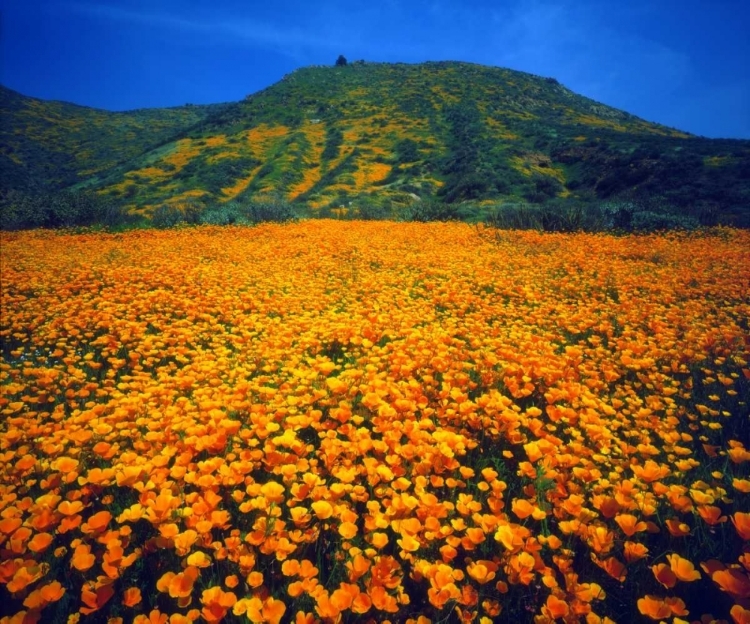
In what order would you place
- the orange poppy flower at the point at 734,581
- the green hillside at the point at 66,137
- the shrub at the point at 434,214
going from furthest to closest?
the green hillside at the point at 66,137 < the shrub at the point at 434,214 < the orange poppy flower at the point at 734,581

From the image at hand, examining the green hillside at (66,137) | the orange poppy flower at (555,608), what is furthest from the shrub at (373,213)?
the green hillside at (66,137)

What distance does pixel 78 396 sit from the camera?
375 centimetres

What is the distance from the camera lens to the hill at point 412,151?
22906 millimetres

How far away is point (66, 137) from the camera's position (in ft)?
212

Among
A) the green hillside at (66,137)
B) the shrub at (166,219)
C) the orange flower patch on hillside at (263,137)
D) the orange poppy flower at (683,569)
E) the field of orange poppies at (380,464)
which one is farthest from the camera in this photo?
the green hillside at (66,137)

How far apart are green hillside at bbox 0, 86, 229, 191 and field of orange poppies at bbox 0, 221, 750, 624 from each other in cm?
5298

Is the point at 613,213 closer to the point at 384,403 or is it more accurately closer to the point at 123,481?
the point at 384,403

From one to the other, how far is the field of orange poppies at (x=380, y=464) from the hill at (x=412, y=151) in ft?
44.6

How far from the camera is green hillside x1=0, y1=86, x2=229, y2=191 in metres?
49.2

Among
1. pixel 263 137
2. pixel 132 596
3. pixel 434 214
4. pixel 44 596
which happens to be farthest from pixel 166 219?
pixel 263 137

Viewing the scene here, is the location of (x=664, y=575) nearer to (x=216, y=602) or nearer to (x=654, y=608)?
(x=654, y=608)

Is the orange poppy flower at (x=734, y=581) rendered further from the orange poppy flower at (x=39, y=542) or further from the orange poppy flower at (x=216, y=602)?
the orange poppy flower at (x=39, y=542)

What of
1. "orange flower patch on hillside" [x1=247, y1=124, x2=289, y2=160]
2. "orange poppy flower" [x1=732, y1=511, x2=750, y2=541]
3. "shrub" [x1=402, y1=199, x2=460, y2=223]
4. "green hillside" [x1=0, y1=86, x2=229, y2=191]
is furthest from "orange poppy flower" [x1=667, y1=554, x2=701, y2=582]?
"green hillside" [x1=0, y1=86, x2=229, y2=191]

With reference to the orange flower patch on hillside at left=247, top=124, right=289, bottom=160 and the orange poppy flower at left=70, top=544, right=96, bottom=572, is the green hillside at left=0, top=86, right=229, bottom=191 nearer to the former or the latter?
the orange flower patch on hillside at left=247, top=124, right=289, bottom=160
